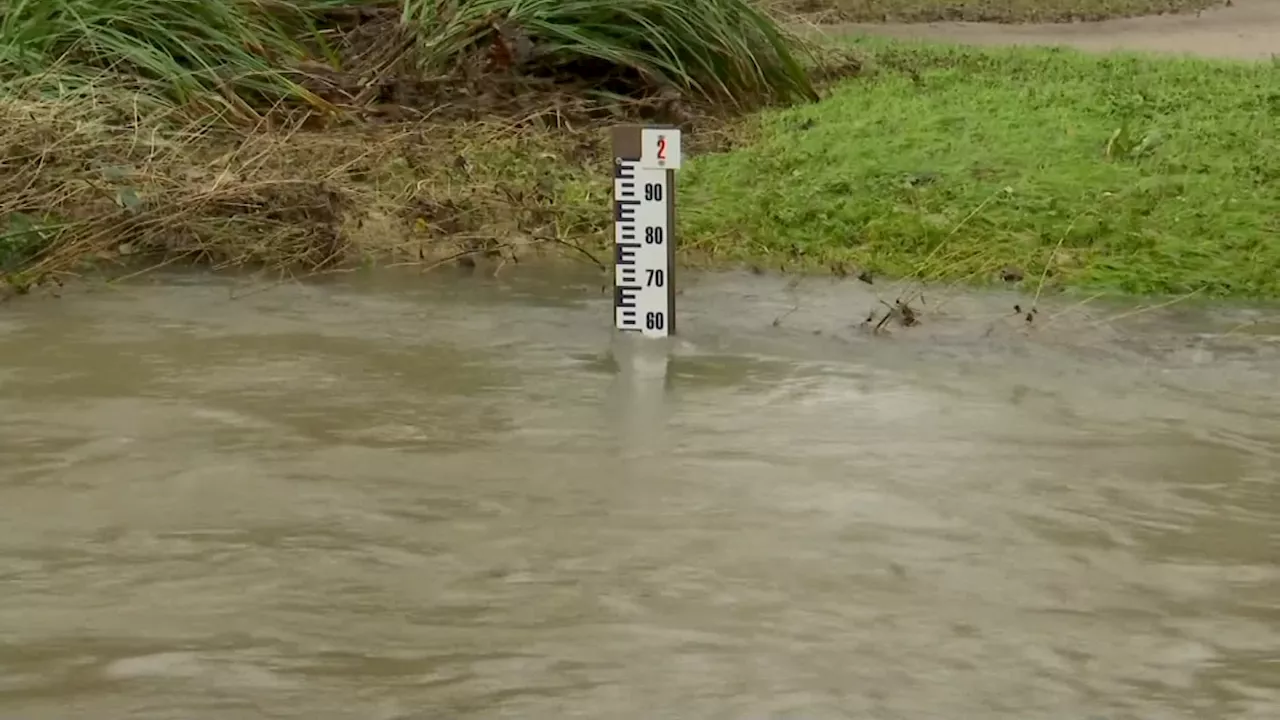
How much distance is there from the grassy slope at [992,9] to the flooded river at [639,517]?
442 inches

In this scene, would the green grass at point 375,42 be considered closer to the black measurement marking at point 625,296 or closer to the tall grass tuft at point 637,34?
the tall grass tuft at point 637,34

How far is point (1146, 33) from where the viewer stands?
14.7 m

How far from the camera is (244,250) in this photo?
237 inches

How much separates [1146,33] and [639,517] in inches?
503

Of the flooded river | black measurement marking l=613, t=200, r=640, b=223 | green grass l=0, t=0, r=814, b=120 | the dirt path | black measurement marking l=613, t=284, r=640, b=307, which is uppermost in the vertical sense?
the dirt path

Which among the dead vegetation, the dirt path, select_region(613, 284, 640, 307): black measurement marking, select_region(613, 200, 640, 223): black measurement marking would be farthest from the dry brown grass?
the dirt path

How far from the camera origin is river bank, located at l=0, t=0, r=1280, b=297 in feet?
19.2

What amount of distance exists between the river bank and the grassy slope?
25.6 ft

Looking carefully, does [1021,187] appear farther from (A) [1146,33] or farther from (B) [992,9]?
(B) [992,9]

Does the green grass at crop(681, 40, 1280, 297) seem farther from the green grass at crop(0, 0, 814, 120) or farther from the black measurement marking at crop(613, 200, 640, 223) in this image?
the black measurement marking at crop(613, 200, 640, 223)

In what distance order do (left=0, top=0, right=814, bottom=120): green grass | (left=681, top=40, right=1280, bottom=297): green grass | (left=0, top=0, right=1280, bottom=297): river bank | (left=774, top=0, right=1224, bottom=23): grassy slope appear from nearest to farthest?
1. (left=681, top=40, right=1280, bottom=297): green grass
2. (left=0, top=0, right=1280, bottom=297): river bank
3. (left=0, top=0, right=814, bottom=120): green grass
4. (left=774, top=0, right=1224, bottom=23): grassy slope

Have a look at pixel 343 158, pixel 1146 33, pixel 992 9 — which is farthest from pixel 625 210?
pixel 992 9

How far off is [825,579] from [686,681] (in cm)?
50

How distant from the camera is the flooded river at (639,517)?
2635 millimetres
